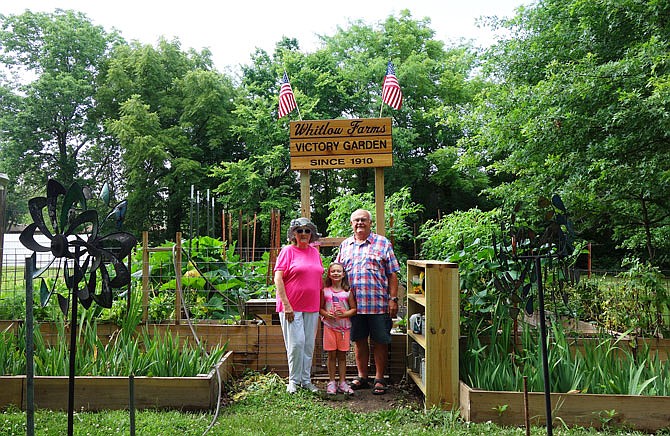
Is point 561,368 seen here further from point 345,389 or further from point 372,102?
point 372,102

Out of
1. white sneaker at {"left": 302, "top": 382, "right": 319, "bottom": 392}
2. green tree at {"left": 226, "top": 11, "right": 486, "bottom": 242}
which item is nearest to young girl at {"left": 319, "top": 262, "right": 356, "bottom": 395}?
white sneaker at {"left": 302, "top": 382, "right": 319, "bottom": 392}

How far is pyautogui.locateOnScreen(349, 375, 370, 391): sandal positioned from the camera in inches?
173

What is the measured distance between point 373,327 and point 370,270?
1.47 ft

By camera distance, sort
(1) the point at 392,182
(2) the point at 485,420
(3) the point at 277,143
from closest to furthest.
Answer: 1. (2) the point at 485,420
2. (1) the point at 392,182
3. (3) the point at 277,143

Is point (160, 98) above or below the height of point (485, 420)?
above

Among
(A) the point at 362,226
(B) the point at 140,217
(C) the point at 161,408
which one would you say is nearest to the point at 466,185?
(B) the point at 140,217

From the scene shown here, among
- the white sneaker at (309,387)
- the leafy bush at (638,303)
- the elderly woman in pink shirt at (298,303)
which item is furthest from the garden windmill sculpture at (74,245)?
the leafy bush at (638,303)

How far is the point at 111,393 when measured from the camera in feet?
12.1

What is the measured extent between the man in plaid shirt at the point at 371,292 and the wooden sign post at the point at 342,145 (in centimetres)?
62

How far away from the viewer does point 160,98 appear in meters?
22.3

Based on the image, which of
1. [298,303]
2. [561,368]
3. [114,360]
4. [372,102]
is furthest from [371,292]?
[372,102]

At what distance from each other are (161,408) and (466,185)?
17.1m

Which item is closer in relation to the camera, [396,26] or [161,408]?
[161,408]

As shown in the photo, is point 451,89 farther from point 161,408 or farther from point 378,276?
point 161,408
